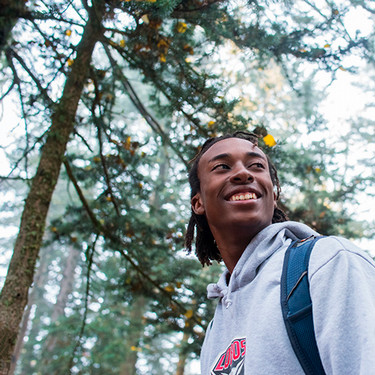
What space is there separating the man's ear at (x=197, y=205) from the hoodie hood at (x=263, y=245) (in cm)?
65

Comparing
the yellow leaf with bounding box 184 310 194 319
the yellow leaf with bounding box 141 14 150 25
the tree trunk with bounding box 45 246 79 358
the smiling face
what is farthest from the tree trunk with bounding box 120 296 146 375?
the smiling face

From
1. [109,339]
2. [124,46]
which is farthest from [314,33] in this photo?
[109,339]

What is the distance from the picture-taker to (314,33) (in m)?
4.96

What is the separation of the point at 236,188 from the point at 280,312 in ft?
2.71

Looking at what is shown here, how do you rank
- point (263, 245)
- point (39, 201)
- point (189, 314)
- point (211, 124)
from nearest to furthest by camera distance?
point (263, 245) < point (39, 201) < point (211, 124) < point (189, 314)

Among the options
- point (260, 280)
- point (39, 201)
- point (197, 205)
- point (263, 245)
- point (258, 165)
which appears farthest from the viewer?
point (39, 201)

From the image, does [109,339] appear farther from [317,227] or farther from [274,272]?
[274,272]

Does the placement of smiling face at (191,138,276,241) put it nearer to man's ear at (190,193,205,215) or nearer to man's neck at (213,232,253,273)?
man's neck at (213,232,253,273)

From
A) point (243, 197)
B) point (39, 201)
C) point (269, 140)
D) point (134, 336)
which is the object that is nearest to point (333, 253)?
point (243, 197)

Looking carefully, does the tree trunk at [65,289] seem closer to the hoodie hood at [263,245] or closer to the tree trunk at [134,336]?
the tree trunk at [134,336]

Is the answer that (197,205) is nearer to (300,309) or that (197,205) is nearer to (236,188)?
(236,188)

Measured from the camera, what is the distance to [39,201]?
13.3ft

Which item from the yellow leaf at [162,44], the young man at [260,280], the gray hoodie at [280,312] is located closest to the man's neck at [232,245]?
the young man at [260,280]

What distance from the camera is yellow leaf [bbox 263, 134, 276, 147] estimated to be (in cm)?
413
